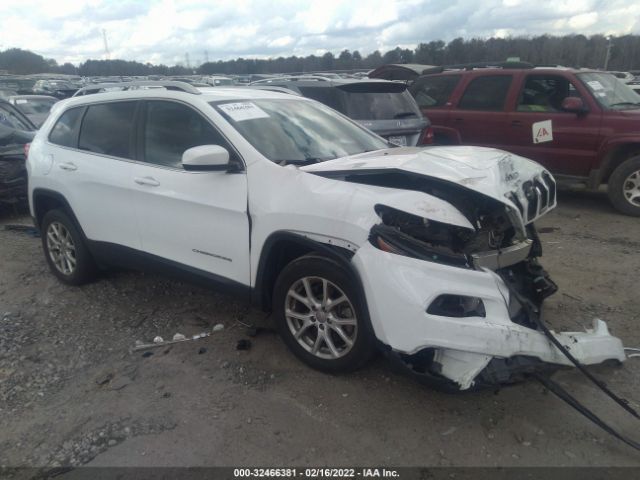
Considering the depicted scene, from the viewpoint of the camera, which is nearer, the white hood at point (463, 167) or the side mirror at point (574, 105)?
the white hood at point (463, 167)

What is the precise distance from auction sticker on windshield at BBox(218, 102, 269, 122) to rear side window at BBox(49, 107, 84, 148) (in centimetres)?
174

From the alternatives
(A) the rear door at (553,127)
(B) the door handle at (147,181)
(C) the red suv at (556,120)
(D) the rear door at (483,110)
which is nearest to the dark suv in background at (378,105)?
(D) the rear door at (483,110)

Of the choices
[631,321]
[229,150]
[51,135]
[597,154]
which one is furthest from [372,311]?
[597,154]

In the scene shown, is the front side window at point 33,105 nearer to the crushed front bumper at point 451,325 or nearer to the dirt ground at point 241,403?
the dirt ground at point 241,403

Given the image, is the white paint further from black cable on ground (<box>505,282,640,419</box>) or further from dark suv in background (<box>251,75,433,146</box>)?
black cable on ground (<box>505,282,640,419</box>)

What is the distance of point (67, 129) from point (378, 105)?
3.86 metres

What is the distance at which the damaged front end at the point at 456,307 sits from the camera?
265cm

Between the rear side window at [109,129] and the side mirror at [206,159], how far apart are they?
1032mm

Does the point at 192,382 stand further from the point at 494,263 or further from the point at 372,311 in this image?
the point at 494,263

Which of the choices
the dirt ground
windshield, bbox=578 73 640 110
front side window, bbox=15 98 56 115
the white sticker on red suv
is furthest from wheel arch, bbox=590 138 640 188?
front side window, bbox=15 98 56 115

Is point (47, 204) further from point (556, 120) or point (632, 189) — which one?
point (632, 189)

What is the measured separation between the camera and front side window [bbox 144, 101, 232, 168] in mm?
3711

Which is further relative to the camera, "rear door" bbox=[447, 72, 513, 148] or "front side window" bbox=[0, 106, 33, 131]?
"front side window" bbox=[0, 106, 33, 131]

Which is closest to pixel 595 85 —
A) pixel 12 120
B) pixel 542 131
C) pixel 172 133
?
pixel 542 131
